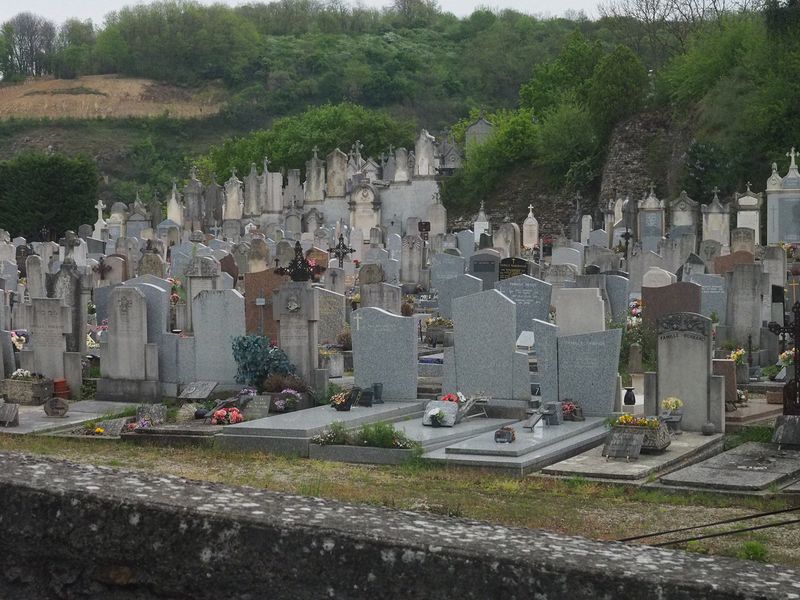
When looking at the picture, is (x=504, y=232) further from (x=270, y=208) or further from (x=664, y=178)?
(x=270, y=208)

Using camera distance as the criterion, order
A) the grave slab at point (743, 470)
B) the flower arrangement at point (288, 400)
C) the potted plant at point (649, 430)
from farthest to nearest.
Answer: the flower arrangement at point (288, 400), the potted plant at point (649, 430), the grave slab at point (743, 470)

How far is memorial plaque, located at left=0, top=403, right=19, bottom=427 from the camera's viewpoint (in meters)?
15.4

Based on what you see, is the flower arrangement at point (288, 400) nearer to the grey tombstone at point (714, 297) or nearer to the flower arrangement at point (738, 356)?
the flower arrangement at point (738, 356)

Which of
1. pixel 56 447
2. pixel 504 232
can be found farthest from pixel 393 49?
pixel 56 447

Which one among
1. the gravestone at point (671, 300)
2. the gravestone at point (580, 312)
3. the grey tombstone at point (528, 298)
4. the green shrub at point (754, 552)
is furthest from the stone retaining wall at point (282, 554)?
the gravestone at point (671, 300)

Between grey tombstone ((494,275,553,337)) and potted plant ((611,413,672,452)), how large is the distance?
5637mm

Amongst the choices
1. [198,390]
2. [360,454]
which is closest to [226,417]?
[198,390]

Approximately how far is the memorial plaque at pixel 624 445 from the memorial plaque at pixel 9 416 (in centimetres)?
715

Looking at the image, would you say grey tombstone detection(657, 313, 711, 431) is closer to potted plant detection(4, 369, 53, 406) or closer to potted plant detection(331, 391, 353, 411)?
potted plant detection(331, 391, 353, 411)

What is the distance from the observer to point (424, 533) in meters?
4.56

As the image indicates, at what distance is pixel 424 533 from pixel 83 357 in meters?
14.3

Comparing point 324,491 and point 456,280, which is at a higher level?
point 456,280

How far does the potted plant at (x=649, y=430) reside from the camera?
41.6ft

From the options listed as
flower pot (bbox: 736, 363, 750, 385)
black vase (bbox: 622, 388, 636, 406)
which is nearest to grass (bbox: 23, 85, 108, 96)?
flower pot (bbox: 736, 363, 750, 385)
